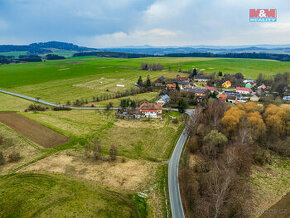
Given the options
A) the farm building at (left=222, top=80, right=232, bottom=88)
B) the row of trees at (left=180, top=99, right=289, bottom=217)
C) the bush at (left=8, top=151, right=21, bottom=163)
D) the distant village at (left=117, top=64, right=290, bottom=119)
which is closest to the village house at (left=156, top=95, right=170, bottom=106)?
the distant village at (left=117, top=64, right=290, bottom=119)

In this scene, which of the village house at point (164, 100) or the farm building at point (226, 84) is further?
the farm building at point (226, 84)

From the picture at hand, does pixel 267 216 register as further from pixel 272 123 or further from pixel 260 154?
pixel 272 123

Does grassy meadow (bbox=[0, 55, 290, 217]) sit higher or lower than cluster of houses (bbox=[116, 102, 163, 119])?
lower

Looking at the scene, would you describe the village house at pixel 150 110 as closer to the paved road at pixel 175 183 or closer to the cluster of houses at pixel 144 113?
the cluster of houses at pixel 144 113

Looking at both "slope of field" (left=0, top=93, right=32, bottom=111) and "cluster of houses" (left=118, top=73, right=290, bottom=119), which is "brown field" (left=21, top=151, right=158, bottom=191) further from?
"slope of field" (left=0, top=93, right=32, bottom=111)

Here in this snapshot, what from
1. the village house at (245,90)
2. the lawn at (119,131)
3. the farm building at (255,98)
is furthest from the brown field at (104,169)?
the village house at (245,90)

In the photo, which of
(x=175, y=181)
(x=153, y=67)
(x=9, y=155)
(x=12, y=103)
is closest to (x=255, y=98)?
(x=175, y=181)

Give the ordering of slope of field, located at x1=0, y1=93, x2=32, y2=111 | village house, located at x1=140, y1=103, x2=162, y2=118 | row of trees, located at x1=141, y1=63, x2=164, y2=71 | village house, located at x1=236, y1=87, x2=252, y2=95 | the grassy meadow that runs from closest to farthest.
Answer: the grassy meadow → village house, located at x1=140, y1=103, x2=162, y2=118 → slope of field, located at x1=0, y1=93, x2=32, y2=111 → village house, located at x1=236, y1=87, x2=252, y2=95 → row of trees, located at x1=141, y1=63, x2=164, y2=71

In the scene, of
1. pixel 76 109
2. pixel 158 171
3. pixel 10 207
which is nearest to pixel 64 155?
pixel 10 207
